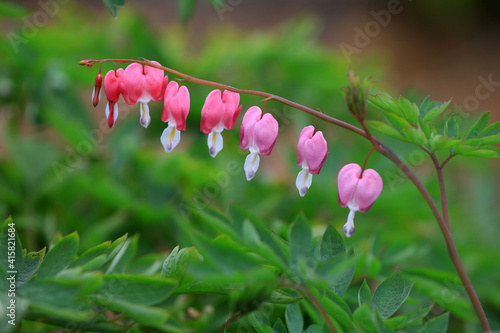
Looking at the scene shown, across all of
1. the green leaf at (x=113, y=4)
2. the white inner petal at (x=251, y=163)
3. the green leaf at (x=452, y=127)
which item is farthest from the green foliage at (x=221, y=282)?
the green leaf at (x=113, y=4)

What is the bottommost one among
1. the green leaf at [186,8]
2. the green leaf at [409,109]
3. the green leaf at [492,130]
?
the green leaf at [492,130]

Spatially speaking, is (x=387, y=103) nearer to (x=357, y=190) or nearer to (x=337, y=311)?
(x=357, y=190)

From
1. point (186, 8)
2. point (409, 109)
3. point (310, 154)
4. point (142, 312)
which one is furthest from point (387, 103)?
point (186, 8)

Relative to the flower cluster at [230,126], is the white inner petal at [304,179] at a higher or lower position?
lower

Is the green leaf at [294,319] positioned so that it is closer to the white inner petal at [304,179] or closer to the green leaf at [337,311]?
the green leaf at [337,311]

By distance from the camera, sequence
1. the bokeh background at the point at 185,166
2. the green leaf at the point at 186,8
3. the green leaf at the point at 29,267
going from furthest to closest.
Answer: the bokeh background at the point at 185,166 → the green leaf at the point at 186,8 → the green leaf at the point at 29,267

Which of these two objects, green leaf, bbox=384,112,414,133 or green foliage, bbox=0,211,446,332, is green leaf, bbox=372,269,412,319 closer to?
green foliage, bbox=0,211,446,332

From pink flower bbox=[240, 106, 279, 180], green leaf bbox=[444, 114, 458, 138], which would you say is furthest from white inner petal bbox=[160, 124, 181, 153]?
green leaf bbox=[444, 114, 458, 138]
